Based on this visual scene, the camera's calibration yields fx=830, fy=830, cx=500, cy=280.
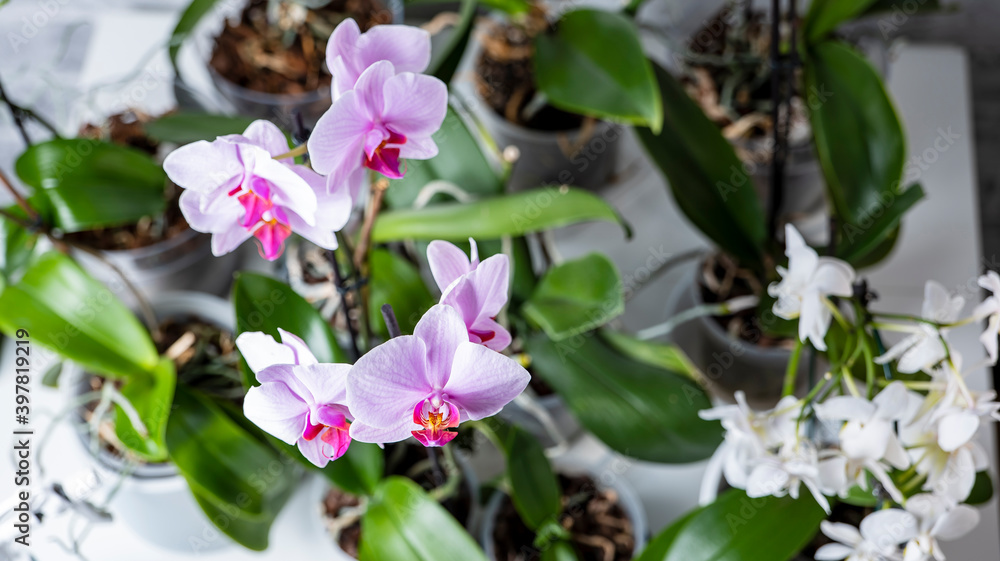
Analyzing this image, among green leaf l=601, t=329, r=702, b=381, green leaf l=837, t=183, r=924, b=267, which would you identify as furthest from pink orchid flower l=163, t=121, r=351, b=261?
green leaf l=837, t=183, r=924, b=267

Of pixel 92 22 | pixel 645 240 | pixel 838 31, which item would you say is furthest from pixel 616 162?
pixel 92 22

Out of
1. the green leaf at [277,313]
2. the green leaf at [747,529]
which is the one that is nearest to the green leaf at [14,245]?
the green leaf at [277,313]

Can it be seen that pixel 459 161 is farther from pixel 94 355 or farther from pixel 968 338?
pixel 968 338

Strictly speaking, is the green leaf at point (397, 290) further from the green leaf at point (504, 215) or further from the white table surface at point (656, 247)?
the white table surface at point (656, 247)

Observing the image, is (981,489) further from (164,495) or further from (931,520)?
(164,495)

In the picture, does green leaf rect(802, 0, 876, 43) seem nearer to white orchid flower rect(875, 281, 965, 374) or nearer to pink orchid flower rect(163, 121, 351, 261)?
white orchid flower rect(875, 281, 965, 374)
